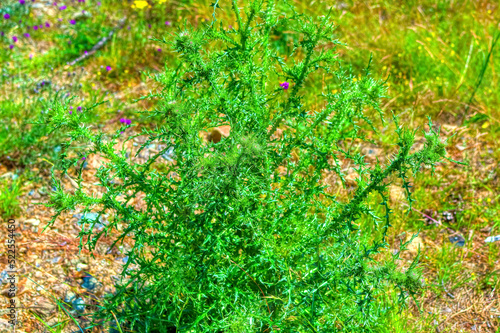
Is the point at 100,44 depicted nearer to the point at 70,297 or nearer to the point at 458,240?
the point at 70,297

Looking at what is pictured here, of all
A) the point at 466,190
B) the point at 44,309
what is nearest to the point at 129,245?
the point at 44,309

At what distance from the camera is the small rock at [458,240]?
10.2 ft

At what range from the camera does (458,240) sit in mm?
3125

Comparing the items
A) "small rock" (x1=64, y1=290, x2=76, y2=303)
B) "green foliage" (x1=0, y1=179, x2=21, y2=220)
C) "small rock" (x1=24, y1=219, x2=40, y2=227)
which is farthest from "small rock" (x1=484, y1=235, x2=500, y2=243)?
"green foliage" (x1=0, y1=179, x2=21, y2=220)

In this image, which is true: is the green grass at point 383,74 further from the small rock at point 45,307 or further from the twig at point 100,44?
the small rock at point 45,307

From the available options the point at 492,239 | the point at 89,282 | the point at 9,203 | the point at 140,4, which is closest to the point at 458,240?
the point at 492,239

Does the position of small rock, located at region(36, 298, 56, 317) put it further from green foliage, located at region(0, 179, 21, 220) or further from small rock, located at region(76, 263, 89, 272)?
green foliage, located at region(0, 179, 21, 220)

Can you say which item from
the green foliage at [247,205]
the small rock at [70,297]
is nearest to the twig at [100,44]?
the small rock at [70,297]

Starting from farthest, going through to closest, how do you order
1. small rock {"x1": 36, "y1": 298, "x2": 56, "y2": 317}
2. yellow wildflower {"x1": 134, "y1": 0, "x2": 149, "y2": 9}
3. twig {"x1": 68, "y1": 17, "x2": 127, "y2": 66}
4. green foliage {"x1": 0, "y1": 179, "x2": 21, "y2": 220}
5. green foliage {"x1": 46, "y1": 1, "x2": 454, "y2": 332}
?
yellow wildflower {"x1": 134, "y1": 0, "x2": 149, "y2": 9} → twig {"x1": 68, "y1": 17, "x2": 127, "y2": 66} → green foliage {"x1": 0, "y1": 179, "x2": 21, "y2": 220} → small rock {"x1": 36, "y1": 298, "x2": 56, "y2": 317} → green foliage {"x1": 46, "y1": 1, "x2": 454, "y2": 332}

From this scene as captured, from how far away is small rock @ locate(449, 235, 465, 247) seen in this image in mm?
3103

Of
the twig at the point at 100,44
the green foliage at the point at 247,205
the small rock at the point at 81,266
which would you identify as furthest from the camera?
the twig at the point at 100,44

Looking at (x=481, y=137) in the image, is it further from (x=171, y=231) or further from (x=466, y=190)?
(x=171, y=231)

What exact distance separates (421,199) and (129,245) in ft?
6.98

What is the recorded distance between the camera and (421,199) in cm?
330
